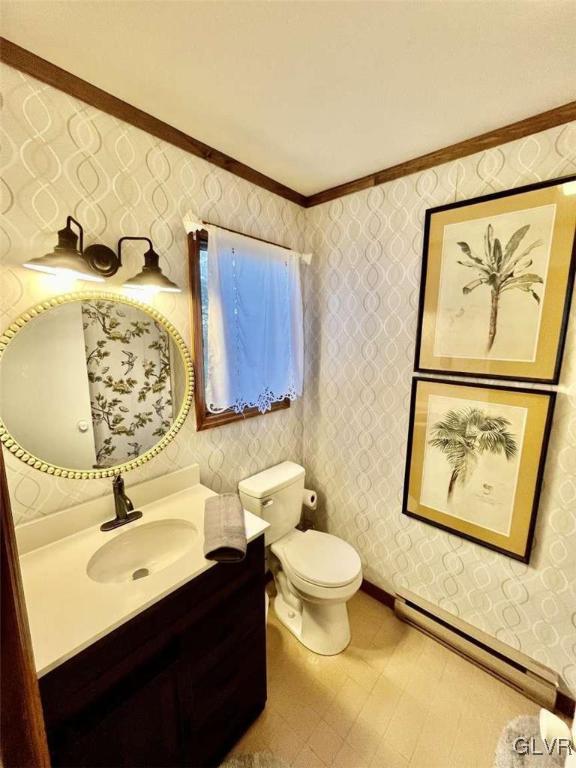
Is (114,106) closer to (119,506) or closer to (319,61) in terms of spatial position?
(319,61)

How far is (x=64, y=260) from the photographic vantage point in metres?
0.93

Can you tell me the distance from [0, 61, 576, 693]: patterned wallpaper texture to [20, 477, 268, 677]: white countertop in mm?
169

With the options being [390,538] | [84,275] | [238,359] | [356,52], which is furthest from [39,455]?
[390,538]

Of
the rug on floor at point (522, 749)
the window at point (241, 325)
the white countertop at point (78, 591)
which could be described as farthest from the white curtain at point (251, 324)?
the rug on floor at point (522, 749)

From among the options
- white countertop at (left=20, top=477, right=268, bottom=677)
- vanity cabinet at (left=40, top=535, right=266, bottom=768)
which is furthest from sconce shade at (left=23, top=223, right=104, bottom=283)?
vanity cabinet at (left=40, top=535, right=266, bottom=768)

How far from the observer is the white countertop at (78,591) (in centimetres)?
76

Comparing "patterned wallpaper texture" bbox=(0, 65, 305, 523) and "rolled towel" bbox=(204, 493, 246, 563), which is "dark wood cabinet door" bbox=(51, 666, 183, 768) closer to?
"rolled towel" bbox=(204, 493, 246, 563)

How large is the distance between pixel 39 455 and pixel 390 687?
178 cm

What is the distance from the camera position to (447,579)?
1600 millimetres

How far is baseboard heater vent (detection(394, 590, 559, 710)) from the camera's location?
1.36 m

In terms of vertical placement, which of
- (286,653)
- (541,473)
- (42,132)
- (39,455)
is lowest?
(286,653)

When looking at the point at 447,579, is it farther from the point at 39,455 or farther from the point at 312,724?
the point at 39,455

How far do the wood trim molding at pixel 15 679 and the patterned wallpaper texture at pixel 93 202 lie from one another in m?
0.74

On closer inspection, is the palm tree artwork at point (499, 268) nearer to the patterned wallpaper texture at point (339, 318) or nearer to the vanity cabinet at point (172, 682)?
the patterned wallpaper texture at point (339, 318)
